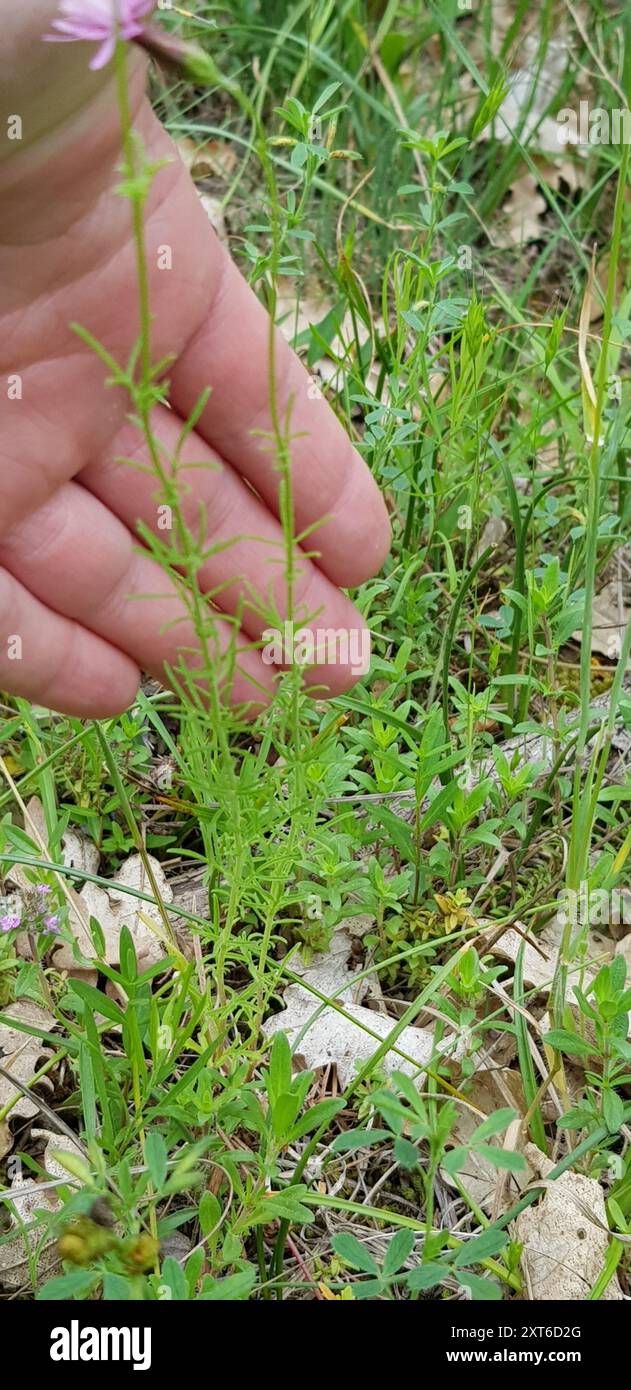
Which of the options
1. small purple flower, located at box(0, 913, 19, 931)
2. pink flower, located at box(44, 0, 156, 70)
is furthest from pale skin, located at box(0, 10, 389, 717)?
pink flower, located at box(44, 0, 156, 70)

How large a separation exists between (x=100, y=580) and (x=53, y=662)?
157 mm

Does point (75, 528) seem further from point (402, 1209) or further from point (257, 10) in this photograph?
point (257, 10)

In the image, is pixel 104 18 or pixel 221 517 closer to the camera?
pixel 104 18

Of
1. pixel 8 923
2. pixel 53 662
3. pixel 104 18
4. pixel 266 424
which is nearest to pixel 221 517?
pixel 266 424

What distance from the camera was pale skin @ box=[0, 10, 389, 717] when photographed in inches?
75.8

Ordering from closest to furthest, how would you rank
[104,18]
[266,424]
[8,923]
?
1. [104,18]
2. [8,923]
3. [266,424]

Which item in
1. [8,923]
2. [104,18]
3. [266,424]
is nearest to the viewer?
[104,18]

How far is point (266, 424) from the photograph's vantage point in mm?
2084

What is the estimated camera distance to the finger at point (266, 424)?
204 centimetres

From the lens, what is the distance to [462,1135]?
6.37ft

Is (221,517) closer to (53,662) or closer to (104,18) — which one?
(53,662)

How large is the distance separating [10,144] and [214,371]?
450mm

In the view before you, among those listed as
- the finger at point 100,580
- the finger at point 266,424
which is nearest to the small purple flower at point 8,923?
the finger at point 100,580

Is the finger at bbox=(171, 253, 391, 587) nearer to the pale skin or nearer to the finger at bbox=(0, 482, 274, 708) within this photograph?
the pale skin
